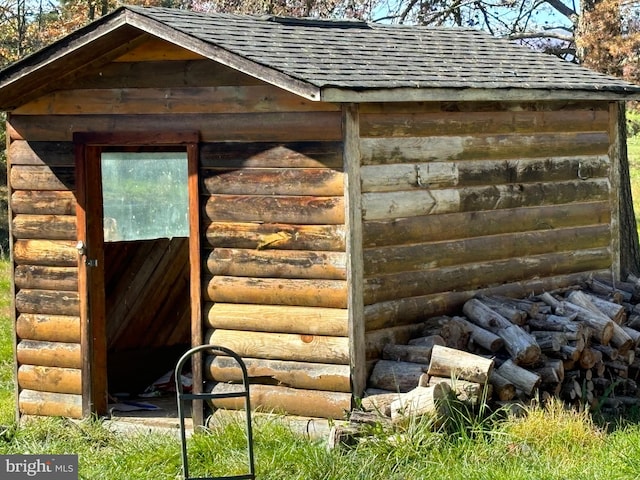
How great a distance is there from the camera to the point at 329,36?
958 cm

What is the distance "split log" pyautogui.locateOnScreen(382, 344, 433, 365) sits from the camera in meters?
8.08

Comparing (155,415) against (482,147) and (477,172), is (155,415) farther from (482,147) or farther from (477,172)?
(482,147)

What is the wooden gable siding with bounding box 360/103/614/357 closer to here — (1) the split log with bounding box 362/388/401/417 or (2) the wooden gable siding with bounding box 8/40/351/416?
(2) the wooden gable siding with bounding box 8/40/351/416

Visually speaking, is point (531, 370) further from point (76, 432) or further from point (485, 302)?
point (76, 432)

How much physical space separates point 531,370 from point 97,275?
3.62m

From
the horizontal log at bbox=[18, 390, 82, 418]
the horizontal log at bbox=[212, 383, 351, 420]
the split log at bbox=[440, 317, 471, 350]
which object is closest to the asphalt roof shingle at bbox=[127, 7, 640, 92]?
the split log at bbox=[440, 317, 471, 350]

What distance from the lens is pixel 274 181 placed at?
829cm

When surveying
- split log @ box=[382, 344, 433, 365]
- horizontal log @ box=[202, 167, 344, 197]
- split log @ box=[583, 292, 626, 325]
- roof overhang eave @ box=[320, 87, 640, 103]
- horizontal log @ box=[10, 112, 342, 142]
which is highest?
roof overhang eave @ box=[320, 87, 640, 103]

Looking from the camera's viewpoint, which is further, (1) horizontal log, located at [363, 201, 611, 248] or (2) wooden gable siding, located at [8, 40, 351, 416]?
(1) horizontal log, located at [363, 201, 611, 248]

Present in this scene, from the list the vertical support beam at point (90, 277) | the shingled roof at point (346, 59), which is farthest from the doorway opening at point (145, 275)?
the shingled roof at point (346, 59)

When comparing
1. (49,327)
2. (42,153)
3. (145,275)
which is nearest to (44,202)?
(42,153)

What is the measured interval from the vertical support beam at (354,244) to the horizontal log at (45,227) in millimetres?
2503

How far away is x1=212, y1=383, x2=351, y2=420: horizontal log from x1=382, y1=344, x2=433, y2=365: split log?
0.48 m

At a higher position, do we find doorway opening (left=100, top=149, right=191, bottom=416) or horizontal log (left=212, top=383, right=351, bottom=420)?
doorway opening (left=100, top=149, right=191, bottom=416)
